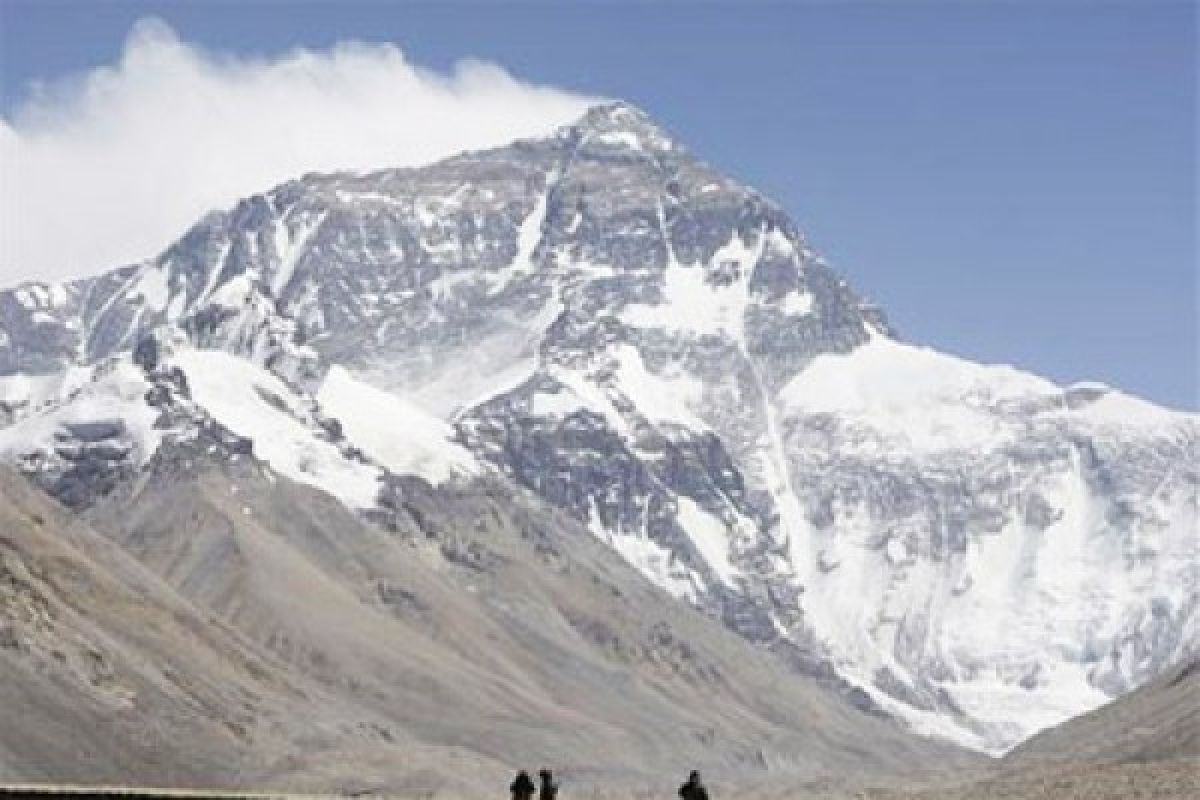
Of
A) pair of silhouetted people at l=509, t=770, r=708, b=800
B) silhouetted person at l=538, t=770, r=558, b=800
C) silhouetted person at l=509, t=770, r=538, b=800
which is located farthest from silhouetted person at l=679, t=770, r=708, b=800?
silhouetted person at l=509, t=770, r=538, b=800

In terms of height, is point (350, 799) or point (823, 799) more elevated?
point (823, 799)

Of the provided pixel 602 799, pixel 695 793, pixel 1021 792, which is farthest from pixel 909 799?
pixel 695 793

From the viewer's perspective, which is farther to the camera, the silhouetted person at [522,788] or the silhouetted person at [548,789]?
the silhouetted person at [548,789]

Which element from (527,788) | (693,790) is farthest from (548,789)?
(693,790)

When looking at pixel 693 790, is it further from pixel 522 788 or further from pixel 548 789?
pixel 522 788

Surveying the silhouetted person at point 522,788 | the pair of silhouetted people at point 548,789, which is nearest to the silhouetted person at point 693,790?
the pair of silhouetted people at point 548,789

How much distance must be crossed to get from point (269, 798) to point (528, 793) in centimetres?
772

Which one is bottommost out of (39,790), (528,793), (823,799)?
(39,790)

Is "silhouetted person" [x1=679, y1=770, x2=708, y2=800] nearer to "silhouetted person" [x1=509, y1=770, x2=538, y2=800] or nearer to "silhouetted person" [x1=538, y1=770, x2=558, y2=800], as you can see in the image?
"silhouetted person" [x1=538, y1=770, x2=558, y2=800]

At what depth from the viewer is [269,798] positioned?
79.2m

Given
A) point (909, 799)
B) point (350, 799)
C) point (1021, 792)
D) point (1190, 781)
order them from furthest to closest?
point (909, 799)
point (1021, 792)
point (1190, 781)
point (350, 799)

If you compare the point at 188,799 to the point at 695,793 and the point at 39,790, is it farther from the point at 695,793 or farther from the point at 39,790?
the point at 695,793

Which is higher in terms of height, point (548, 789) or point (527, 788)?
point (548, 789)

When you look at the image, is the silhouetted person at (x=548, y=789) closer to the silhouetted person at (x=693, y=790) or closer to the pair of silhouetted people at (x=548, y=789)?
the pair of silhouetted people at (x=548, y=789)
